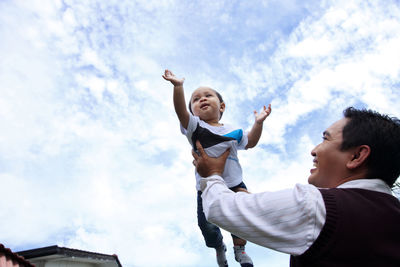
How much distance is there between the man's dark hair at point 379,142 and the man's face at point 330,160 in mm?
47

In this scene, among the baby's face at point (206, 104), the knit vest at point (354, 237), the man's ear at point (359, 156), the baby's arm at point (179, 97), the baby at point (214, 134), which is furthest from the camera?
the baby's face at point (206, 104)

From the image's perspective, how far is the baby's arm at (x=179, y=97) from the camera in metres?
3.28

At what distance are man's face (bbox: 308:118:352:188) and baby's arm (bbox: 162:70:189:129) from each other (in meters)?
1.58

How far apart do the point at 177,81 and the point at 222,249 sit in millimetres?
2448

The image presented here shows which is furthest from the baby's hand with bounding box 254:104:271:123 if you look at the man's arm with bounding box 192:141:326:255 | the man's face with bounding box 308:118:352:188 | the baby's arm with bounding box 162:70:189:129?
the man's arm with bounding box 192:141:326:255

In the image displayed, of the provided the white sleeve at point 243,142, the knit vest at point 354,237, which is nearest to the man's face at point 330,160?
the knit vest at point 354,237

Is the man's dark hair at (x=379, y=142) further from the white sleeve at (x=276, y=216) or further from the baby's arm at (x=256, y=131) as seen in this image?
the baby's arm at (x=256, y=131)

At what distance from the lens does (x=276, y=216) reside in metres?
1.55

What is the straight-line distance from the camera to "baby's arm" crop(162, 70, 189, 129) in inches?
129

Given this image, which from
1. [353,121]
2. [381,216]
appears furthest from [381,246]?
[353,121]

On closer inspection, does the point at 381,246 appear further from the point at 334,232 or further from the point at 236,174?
the point at 236,174

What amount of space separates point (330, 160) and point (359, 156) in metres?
0.16

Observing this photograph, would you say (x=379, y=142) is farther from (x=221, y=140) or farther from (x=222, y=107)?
(x=222, y=107)

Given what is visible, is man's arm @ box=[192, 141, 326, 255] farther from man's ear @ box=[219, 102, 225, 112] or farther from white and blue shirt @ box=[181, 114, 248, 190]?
man's ear @ box=[219, 102, 225, 112]
